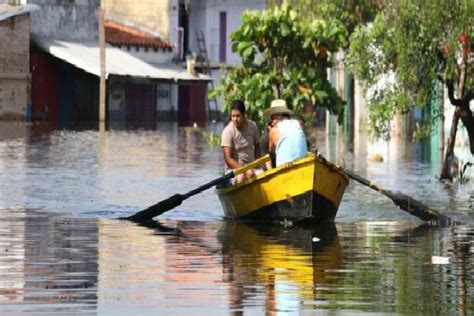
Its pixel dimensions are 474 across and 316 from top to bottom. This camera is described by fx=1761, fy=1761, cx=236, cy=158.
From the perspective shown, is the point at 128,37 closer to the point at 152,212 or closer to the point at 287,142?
the point at 152,212

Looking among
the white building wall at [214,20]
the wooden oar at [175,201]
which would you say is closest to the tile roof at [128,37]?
the white building wall at [214,20]

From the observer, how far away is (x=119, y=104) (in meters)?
83.9

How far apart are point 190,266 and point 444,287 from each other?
10.00ft

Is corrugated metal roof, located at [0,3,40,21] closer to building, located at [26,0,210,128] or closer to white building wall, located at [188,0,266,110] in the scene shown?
building, located at [26,0,210,128]

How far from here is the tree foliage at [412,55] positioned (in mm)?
32781

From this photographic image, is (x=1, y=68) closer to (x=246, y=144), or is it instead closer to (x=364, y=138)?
(x=364, y=138)

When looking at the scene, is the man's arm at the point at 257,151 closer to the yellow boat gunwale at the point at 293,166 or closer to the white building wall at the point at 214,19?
the yellow boat gunwale at the point at 293,166

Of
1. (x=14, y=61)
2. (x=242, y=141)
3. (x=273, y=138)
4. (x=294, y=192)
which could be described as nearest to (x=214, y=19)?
(x=14, y=61)

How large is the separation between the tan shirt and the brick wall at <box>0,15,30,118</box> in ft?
174

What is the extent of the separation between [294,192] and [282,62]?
45.5 ft

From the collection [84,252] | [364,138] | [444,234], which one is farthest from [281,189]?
[364,138]

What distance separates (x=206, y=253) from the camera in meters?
20.5

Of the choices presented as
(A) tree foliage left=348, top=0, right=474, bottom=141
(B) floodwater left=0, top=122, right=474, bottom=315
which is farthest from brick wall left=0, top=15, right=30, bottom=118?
(A) tree foliage left=348, top=0, right=474, bottom=141

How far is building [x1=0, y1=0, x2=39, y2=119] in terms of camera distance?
257 feet
